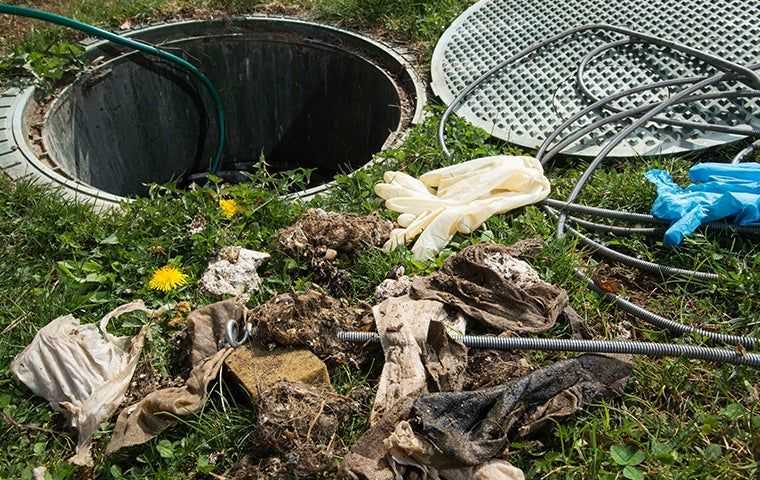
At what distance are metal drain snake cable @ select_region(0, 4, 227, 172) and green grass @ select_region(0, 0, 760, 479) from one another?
1290 mm

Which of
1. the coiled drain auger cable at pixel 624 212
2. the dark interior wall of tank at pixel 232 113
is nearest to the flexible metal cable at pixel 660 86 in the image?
the coiled drain auger cable at pixel 624 212

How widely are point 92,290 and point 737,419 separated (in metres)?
2.32

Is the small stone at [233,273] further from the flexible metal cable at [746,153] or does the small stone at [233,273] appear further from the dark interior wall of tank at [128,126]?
the flexible metal cable at [746,153]

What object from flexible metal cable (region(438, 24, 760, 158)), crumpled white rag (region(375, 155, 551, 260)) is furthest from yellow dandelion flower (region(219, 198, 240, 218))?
flexible metal cable (region(438, 24, 760, 158))

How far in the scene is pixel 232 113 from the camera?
17.1 feet

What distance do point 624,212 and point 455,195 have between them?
0.70 meters

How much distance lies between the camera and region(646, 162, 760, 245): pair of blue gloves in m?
2.64

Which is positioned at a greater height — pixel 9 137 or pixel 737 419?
pixel 9 137

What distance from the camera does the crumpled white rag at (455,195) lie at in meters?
2.79

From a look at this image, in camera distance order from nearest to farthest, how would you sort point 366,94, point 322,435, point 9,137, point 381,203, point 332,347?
point 322,435, point 332,347, point 381,203, point 9,137, point 366,94

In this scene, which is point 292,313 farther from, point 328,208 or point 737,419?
point 737,419

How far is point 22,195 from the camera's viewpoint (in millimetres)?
3096

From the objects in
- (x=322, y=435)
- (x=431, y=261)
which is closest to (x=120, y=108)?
(x=431, y=261)

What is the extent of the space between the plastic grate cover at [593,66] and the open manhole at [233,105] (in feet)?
1.28
